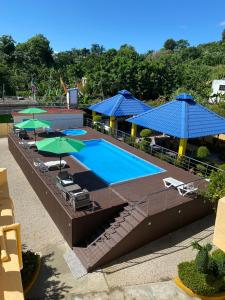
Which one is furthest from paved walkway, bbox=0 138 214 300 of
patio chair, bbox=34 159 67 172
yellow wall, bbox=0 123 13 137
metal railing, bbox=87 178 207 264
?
yellow wall, bbox=0 123 13 137

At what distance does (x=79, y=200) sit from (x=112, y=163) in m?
7.63

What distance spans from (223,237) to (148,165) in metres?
10.6

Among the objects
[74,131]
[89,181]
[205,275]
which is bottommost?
[205,275]

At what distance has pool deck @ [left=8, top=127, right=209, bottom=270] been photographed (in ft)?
37.3

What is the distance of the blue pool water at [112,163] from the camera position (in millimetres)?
16391

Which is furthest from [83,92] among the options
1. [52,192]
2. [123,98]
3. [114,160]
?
[52,192]

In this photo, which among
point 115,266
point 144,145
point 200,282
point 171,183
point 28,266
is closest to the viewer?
point 200,282

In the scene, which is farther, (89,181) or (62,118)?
(62,118)

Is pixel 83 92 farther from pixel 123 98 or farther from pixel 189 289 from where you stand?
pixel 189 289

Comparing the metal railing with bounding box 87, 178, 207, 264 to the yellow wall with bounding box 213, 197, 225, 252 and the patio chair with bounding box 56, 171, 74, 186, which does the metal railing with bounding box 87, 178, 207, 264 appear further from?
the yellow wall with bounding box 213, 197, 225, 252

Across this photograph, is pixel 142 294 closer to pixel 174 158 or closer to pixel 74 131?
pixel 174 158

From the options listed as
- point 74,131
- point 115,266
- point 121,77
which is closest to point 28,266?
point 115,266

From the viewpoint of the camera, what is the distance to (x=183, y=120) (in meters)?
18.5

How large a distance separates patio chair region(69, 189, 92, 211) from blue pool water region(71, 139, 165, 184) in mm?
3344
